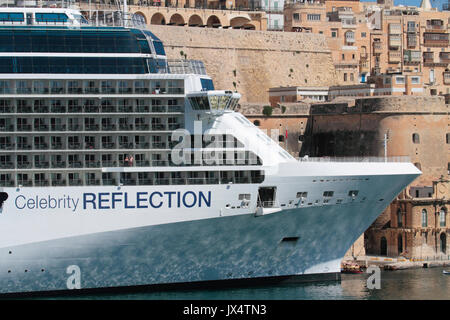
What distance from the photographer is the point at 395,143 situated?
199ft

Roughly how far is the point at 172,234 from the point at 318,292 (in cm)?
575

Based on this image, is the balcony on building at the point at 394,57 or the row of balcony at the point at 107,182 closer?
the row of balcony at the point at 107,182

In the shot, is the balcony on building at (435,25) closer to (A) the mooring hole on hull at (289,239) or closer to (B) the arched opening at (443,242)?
(B) the arched opening at (443,242)

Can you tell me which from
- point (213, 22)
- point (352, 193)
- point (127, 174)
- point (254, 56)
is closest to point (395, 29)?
point (213, 22)

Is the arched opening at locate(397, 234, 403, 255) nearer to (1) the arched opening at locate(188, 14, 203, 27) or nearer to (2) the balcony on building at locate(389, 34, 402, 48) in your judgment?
(1) the arched opening at locate(188, 14, 203, 27)

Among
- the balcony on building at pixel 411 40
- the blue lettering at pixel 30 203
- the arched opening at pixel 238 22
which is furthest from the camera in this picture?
the balcony on building at pixel 411 40

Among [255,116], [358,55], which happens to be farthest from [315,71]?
[255,116]

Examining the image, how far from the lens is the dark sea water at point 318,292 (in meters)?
42.8

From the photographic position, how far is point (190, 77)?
4372 centimetres

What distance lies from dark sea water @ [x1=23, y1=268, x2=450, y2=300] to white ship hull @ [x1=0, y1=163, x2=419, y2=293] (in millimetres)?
412

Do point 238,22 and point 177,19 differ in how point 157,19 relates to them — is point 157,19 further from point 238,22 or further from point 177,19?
point 238,22

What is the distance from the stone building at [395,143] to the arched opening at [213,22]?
1612 centimetres

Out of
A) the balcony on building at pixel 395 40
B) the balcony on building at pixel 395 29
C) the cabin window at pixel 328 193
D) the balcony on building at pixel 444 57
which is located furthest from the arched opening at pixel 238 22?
the cabin window at pixel 328 193

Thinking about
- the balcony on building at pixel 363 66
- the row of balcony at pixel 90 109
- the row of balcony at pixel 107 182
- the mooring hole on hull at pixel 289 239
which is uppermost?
the balcony on building at pixel 363 66
